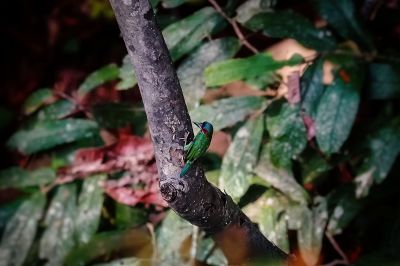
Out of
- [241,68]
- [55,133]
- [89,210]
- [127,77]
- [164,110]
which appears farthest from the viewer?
[55,133]

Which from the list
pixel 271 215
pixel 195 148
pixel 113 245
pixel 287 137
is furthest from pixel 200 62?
pixel 195 148

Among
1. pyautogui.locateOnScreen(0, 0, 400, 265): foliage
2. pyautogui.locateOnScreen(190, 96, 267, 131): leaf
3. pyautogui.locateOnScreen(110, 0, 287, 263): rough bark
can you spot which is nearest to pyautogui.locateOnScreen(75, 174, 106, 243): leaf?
pyautogui.locateOnScreen(0, 0, 400, 265): foliage

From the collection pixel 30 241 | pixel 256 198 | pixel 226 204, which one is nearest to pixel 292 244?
pixel 256 198

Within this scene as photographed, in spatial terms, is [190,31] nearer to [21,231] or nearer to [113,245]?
[113,245]

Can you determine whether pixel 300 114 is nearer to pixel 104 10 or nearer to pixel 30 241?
pixel 30 241

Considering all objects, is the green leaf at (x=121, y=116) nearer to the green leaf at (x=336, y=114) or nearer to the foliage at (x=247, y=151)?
the foliage at (x=247, y=151)

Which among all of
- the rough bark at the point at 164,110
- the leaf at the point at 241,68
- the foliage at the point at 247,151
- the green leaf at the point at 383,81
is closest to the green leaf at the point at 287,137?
the foliage at the point at 247,151
